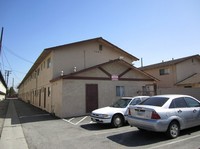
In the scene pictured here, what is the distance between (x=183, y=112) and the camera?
727 cm

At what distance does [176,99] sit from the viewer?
747cm

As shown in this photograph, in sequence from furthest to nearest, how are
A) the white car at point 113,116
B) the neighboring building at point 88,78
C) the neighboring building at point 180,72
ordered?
1. the neighboring building at point 180,72
2. the neighboring building at point 88,78
3. the white car at point 113,116

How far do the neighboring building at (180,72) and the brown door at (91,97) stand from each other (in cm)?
1410

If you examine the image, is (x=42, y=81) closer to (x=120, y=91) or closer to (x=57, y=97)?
(x=57, y=97)

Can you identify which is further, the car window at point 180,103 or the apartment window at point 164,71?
the apartment window at point 164,71

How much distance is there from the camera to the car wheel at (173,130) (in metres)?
6.81

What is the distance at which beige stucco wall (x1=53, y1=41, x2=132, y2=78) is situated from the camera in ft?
54.1

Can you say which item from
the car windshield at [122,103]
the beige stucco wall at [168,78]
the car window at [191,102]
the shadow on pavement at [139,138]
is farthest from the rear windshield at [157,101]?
the beige stucco wall at [168,78]

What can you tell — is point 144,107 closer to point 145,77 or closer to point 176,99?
point 176,99

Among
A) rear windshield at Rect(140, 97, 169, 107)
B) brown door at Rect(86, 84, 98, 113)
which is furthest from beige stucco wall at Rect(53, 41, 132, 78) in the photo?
rear windshield at Rect(140, 97, 169, 107)

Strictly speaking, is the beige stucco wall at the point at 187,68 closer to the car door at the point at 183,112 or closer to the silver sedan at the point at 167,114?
the silver sedan at the point at 167,114

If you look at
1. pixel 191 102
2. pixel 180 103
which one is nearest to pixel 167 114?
pixel 180 103

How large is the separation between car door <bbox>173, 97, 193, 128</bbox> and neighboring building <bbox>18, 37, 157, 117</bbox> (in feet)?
27.4

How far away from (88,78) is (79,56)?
12.4 feet
